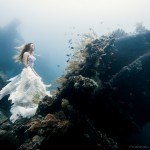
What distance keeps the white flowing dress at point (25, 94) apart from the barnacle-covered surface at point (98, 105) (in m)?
0.46

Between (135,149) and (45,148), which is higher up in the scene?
(45,148)

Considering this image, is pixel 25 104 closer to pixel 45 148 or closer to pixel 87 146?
pixel 45 148

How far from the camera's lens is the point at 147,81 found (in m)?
7.47

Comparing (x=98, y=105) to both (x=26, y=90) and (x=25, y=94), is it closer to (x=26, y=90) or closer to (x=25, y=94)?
(x=25, y=94)

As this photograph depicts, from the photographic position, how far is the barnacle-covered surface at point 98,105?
648 centimetres

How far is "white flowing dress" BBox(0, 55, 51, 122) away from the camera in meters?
8.97

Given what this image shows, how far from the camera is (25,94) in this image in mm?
9461

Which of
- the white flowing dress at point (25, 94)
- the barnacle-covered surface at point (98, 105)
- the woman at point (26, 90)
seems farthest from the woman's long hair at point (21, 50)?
the barnacle-covered surface at point (98, 105)

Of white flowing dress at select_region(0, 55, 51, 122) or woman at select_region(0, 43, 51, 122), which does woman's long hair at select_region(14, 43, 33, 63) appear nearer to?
woman at select_region(0, 43, 51, 122)

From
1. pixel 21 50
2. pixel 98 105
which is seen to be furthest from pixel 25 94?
pixel 98 105

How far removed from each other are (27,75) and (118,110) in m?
4.71

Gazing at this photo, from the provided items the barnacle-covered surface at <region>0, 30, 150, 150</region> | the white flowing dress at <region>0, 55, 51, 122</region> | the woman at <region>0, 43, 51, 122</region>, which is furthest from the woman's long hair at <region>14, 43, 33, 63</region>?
the barnacle-covered surface at <region>0, 30, 150, 150</region>

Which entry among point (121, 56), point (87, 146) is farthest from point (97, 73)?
point (87, 146)

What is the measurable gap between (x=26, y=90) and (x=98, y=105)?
359 cm
